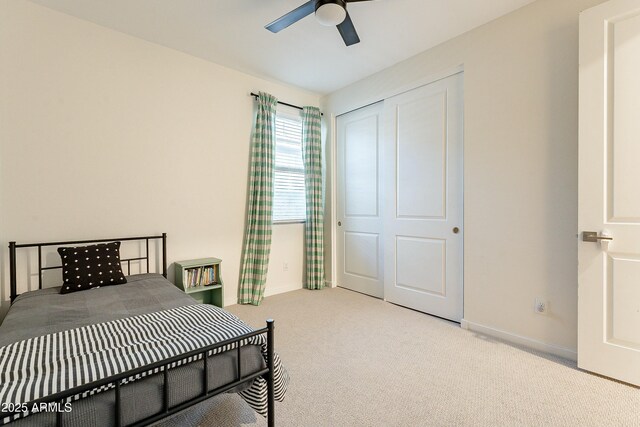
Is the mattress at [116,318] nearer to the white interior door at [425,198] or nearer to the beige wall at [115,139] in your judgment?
→ the beige wall at [115,139]

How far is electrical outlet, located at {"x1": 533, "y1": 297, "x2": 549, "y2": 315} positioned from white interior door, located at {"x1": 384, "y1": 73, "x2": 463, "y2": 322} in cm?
61

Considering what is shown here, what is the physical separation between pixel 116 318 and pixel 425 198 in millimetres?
2741

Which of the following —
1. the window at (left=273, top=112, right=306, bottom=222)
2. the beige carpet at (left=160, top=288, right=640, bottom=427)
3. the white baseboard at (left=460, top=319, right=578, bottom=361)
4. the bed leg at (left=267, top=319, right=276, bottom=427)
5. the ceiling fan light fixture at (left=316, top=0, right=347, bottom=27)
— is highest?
the ceiling fan light fixture at (left=316, top=0, right=347, bottom=27)

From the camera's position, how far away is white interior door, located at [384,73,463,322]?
2790 mm

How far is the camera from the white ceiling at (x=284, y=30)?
2.28 meters

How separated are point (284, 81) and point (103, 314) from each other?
316 centimetres

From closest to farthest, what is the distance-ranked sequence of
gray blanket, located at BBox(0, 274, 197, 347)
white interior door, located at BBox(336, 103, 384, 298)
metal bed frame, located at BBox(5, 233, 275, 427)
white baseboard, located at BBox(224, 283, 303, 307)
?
metal bed frame, located at BBox(5, 233, 275, 427), gray blanket, located at BBox(0, 274, 197, 347), white baseboard, located at BBox(224, 283, 303, 307), white interior door, located at BBox(336, 103, 384, 298)

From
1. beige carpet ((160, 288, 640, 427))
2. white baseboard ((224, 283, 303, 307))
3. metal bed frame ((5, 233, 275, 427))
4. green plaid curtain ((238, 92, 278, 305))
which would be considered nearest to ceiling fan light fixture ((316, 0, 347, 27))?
green plaid curtain ((238, 92, 278, 305))

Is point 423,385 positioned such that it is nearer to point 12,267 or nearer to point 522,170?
point 522,170

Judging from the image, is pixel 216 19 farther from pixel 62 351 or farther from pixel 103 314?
pixel 62 351

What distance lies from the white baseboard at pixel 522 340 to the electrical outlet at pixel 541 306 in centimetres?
24

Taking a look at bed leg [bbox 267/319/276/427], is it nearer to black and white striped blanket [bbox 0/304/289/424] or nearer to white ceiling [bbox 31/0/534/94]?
black and white striped blanket [bbox 0/304/289/424]

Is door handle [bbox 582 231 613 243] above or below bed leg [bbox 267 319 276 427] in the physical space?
above

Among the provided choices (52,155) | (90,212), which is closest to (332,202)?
(90,212)
